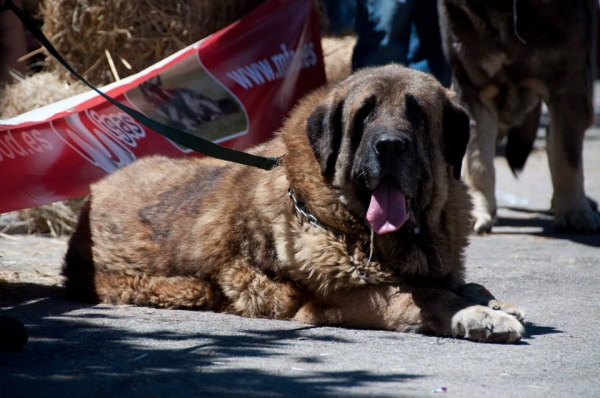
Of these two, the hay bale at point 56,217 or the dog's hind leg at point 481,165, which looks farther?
the dog's hind leg at point 481,165

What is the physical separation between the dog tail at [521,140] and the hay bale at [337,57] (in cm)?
177

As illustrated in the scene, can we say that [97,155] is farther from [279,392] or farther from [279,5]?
[279,392]

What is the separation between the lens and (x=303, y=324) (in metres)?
4.44

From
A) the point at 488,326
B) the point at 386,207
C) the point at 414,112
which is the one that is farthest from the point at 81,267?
the point at 488,326

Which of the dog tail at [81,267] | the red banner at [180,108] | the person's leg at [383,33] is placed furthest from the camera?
the person's leg at [383,33]

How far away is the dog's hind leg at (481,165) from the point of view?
25.0 ft

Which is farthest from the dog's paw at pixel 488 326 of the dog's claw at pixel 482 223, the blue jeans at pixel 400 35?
the blue jeans at pixel 400 35

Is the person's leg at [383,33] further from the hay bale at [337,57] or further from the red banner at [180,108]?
the red banner at [180,108]

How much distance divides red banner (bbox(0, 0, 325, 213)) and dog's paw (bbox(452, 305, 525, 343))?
3.16 metres

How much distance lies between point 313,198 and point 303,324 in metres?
0.65

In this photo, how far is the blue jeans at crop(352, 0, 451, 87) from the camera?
7.96 meters

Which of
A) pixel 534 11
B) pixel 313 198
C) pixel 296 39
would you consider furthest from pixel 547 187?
pixel 313 198

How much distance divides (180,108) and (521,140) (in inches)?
142

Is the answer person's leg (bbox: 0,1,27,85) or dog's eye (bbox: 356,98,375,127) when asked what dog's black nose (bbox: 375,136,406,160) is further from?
person's leg (bbox: 0,1,27,85)
